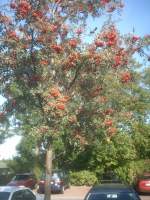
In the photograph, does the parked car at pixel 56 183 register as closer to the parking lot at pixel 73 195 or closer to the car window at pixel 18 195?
the parking lot at pixel 73 195

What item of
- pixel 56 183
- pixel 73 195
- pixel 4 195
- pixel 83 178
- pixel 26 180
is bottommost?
pixel 4 195

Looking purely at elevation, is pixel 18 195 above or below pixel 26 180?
below

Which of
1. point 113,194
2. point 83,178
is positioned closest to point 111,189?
point 113,194

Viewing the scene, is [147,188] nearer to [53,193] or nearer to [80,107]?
[53,193]

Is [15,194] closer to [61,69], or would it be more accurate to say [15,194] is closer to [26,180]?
[61,69]

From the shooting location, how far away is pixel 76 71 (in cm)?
1599

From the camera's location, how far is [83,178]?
42.5 meters

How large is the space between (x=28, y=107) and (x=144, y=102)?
32875mm

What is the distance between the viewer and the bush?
42.4 m

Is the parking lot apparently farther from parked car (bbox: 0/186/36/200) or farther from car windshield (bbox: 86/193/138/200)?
car windshield (bbox: 86/193/138/200)

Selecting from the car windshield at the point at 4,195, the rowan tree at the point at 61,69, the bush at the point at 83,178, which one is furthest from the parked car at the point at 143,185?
the car windshield at the point at 4,195

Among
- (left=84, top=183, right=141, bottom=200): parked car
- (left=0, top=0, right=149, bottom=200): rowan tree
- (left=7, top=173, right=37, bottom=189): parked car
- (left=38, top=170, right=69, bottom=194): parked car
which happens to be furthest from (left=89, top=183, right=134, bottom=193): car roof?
(left=7, top=173, right=37, bottom=189): parked car

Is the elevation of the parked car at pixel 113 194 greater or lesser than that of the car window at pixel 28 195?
lesser

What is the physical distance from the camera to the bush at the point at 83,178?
42406 mm
